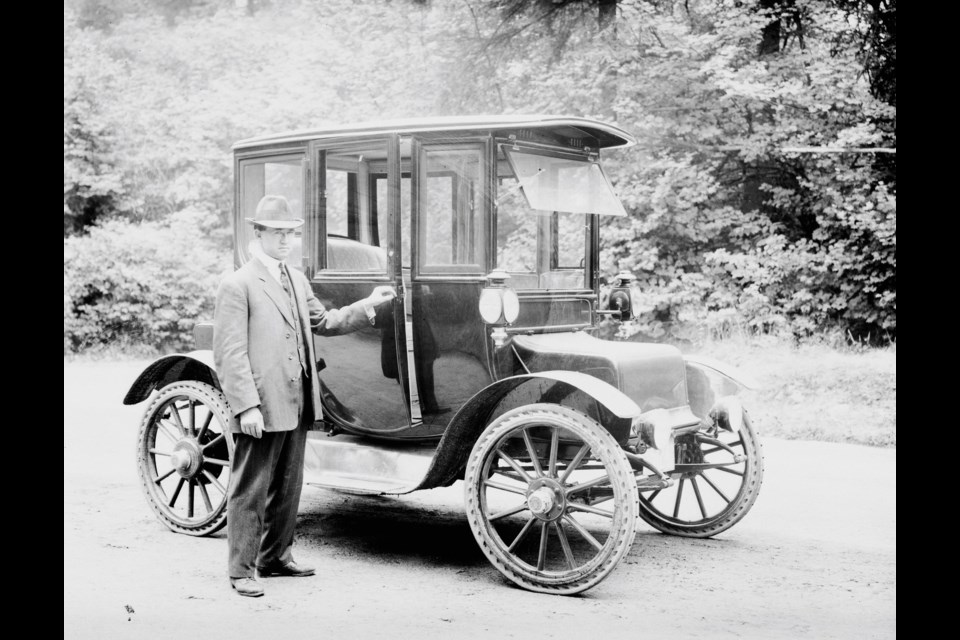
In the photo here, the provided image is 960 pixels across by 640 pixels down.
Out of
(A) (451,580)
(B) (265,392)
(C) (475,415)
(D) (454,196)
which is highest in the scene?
(D) (454,196)

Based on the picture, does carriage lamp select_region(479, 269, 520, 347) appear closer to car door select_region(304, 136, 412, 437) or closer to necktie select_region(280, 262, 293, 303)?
car door select_region(304, 136, 412, 437)

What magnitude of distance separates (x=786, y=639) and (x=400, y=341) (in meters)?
2.14

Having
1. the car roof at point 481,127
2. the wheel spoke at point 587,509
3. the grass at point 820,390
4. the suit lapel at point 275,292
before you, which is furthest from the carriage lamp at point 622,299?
the grass at point 820,390

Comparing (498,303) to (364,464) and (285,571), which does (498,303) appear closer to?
(364,464)

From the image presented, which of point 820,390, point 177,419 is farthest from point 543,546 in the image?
point 820,390

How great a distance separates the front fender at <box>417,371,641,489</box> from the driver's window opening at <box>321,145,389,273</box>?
2.99 feet

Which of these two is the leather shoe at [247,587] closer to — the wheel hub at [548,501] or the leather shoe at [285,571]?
the leather shoe at [285,571]

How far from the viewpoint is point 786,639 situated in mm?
3811

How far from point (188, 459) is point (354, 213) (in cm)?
147

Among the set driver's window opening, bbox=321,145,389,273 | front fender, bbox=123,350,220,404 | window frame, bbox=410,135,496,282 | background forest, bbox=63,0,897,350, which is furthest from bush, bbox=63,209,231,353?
window frame, bbox=410,135,496,282

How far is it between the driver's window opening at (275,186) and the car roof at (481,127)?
0.11 metres

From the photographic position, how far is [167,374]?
220 inches
